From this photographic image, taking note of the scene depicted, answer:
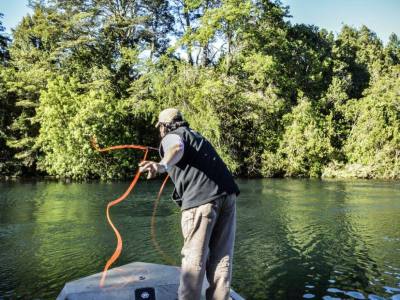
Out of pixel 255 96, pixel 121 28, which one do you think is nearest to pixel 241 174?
pixel 255 96

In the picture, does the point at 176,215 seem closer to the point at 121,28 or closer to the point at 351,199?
the point at 351,199

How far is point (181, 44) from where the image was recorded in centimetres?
3381

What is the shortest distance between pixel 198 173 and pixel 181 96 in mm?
26056

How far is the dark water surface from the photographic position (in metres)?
7.12

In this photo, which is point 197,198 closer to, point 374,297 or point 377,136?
point 374,297

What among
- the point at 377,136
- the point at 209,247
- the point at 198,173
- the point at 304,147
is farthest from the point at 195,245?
the point at 377,136

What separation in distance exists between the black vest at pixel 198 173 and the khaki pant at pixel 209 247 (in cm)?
8

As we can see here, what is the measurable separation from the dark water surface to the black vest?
2927mm

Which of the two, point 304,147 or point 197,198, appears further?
point 304,147

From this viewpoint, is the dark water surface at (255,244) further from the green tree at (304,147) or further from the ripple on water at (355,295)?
the green tree at (304,147)

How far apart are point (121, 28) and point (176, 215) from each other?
23412 millimetres

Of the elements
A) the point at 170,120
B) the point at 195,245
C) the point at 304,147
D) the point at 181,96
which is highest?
the point at 181,96

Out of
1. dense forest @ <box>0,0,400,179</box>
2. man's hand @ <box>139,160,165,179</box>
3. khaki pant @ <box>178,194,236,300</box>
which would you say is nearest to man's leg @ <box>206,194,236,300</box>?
khaki pant @ <box>178,194,236,300</box>

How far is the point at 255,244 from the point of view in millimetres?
9922
